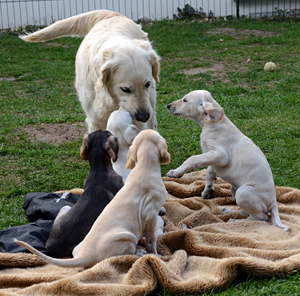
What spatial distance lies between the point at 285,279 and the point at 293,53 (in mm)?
10192

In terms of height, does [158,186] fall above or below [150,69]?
below

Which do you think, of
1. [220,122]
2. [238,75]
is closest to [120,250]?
[220,122]

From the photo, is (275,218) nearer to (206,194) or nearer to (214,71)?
(206,194)

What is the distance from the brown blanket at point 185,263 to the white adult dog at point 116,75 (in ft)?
4.15

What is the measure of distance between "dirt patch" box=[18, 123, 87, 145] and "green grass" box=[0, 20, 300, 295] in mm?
151

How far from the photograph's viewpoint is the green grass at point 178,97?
5.72 m

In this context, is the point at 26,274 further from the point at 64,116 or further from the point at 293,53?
the point at 293,53

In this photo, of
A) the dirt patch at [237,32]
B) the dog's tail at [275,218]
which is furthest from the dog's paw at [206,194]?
the dirt patch at [237,32]

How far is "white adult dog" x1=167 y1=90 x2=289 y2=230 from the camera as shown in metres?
4.23

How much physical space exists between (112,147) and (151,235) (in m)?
0.94

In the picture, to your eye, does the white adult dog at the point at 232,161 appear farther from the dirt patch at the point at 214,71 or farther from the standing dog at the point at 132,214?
the dirt patch at the point at 214,71

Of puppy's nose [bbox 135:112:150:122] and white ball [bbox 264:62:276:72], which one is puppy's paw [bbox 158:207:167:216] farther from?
white ball [bbox 264:62:276:72]

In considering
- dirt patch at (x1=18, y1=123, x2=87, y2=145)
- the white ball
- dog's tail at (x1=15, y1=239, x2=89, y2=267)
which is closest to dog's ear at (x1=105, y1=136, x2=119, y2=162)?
dog's tail at (x1=15, y1=239, x2=89, y2=267)

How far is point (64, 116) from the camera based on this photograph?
844cm
